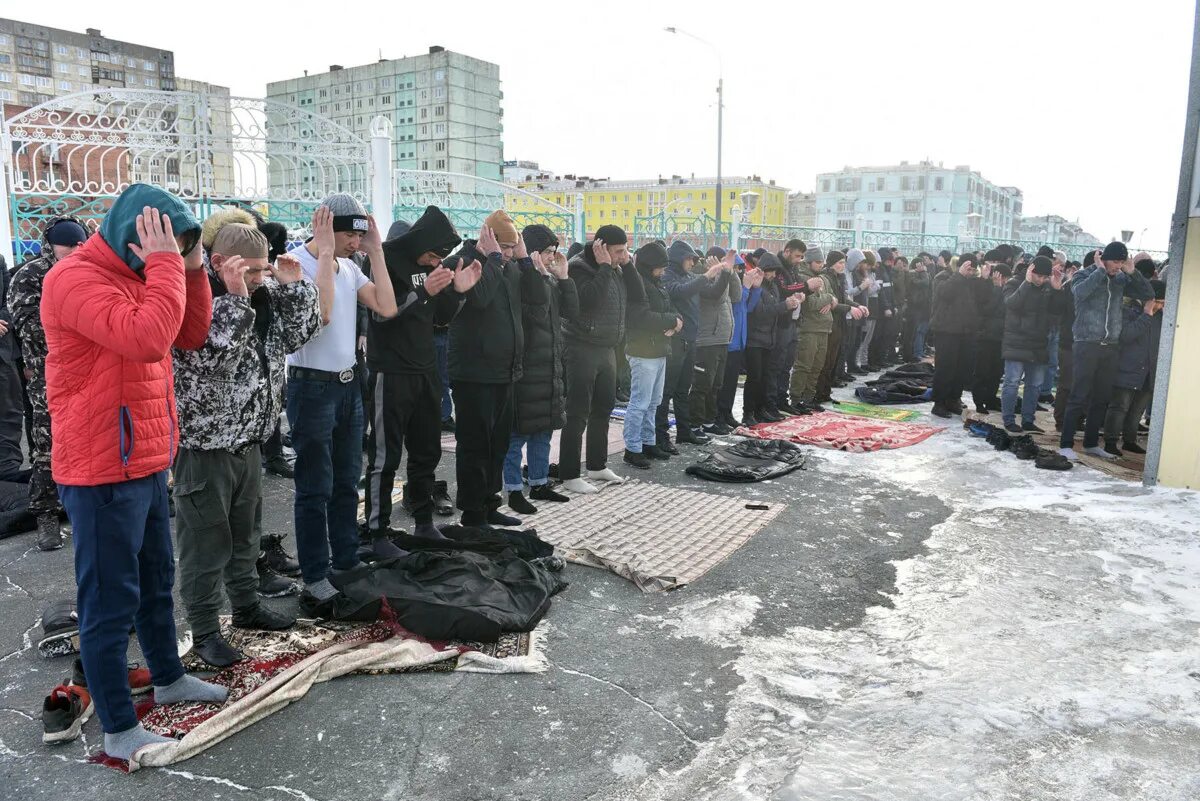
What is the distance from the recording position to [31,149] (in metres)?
8.76

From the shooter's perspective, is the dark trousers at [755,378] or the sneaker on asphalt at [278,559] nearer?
the sneaker on asphalt at [278,559]

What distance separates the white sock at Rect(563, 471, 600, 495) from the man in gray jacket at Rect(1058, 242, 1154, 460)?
15.4 ft

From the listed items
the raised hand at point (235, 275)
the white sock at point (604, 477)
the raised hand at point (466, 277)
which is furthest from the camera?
the white sock at point (604, 477)

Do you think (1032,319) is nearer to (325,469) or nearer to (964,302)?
(964,302)

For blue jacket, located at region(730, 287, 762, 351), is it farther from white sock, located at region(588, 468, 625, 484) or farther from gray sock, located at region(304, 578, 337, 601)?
gray sock, located at region(304, 578, 337, 601)

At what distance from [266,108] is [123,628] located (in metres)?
8.40

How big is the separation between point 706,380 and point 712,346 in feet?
1.45

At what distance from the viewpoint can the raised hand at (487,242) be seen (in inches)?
204

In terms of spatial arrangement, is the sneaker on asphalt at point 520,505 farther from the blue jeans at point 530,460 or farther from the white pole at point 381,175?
the white pole at point 381,175

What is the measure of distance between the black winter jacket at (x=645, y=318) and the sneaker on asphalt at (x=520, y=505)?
1.92m

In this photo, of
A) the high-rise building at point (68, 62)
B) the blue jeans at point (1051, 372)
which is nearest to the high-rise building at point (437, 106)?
the high-rise building at point (68, 62)

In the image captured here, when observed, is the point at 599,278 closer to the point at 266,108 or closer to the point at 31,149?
the point at 266,108

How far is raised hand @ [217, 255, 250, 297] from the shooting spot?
3.26m

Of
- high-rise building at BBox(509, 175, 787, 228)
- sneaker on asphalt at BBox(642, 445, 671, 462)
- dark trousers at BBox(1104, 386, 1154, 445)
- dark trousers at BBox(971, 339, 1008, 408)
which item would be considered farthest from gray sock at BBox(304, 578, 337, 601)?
high-rise building at BBox(509, 175, 787, 228)
